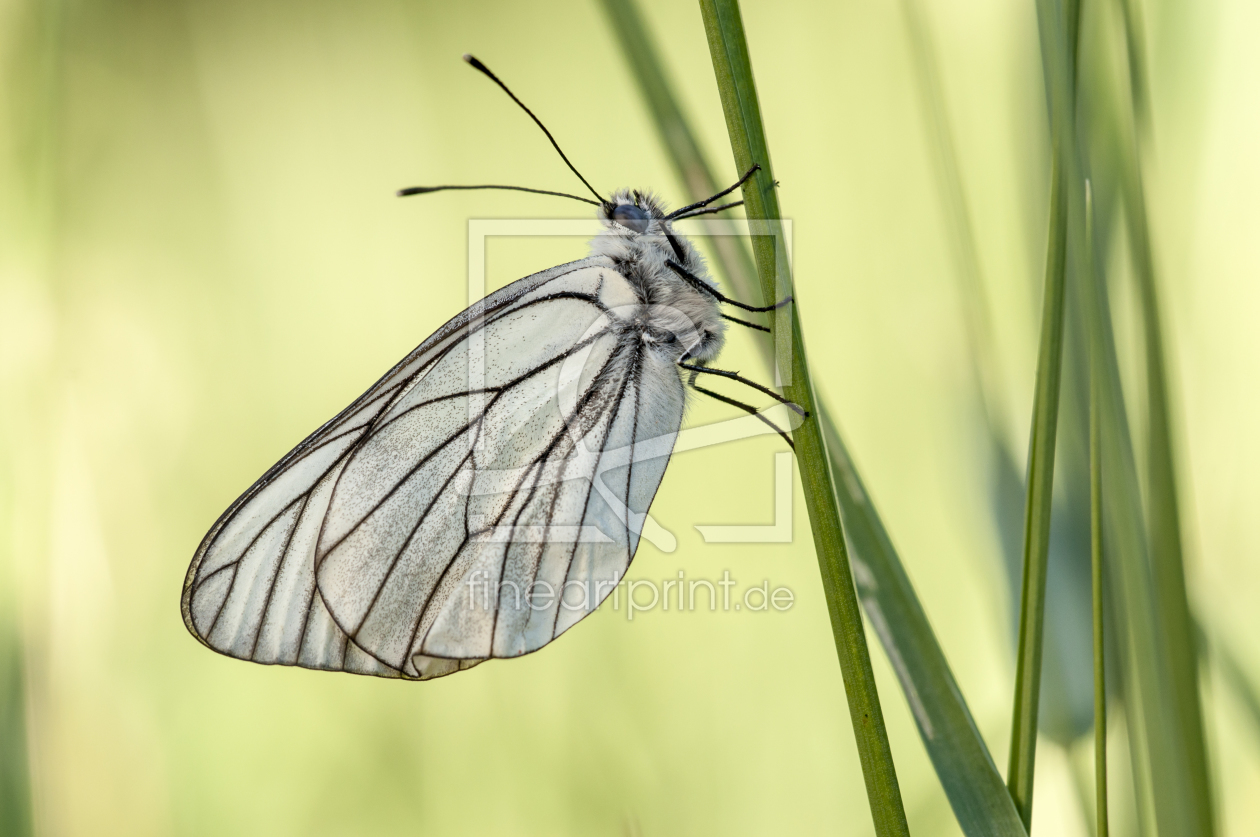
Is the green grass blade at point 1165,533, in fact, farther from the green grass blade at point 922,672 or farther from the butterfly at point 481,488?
the butterfly at point 481,488

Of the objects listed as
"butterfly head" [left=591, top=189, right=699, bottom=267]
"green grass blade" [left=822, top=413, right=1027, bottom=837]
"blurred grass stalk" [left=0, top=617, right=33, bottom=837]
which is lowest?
"blurred grass stalk" [left=0, top=617, right=33, bottom=837]

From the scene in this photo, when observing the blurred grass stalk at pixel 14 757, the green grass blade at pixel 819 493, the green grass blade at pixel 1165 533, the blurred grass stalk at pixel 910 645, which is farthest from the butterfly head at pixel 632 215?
the blurred grass stalk at pixel 14 757

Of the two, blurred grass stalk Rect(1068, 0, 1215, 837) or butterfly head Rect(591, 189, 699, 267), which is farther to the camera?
butterfly head Rect(591, 189, 699, 267)

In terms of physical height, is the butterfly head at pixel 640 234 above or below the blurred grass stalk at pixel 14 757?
above

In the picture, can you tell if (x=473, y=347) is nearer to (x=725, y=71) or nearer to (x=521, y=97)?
(x=725, y=71)

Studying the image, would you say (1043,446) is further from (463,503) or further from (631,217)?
(463,503)

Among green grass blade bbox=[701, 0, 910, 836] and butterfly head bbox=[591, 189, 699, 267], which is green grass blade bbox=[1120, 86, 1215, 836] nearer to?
green grass blade bbox=[701, 0, 910, 836]

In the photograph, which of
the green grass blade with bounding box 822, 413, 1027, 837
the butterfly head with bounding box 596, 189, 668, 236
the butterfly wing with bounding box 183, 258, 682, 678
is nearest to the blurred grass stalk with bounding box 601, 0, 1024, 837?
the green grass blade with bounding box 822, 413, 1027, 837
